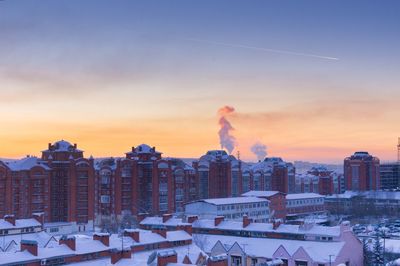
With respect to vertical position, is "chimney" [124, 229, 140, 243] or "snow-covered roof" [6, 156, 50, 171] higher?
"snow-covered roof" [6, 156, 50, 171]

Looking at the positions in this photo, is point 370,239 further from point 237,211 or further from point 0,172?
point 0,172

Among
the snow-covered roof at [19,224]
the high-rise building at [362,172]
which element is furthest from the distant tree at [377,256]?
the high-rise building at [362,172]

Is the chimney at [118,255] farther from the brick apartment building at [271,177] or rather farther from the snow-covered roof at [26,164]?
the brick apartment building at [271,177]

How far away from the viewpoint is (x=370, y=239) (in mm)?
28859

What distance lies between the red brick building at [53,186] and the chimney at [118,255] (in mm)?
19121

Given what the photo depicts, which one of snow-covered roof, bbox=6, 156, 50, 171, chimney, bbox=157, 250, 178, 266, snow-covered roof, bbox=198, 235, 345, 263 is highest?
snow-covered roof, bbox=6, 156, 50, 171

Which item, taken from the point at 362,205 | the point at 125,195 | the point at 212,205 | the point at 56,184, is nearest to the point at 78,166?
the point at 56,184

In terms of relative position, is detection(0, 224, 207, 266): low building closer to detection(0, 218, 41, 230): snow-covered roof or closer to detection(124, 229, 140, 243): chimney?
detection(124, 229, 140, 243): chimney

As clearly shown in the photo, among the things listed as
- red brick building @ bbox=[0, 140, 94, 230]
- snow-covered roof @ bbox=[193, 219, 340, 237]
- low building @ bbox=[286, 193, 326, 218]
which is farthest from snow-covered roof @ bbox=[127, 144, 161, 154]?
snow-covered roof @ bbox=[193, 219, 340, 237]

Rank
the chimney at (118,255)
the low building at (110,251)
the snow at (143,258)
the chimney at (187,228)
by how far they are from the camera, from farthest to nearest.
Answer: the chimney at (187,228) < the chimney at (118,255) < the snow at (143,258) < the low building at (110,251)

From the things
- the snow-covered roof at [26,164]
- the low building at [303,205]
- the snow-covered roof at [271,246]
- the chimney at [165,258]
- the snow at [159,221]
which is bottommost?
the low building at [303,205]

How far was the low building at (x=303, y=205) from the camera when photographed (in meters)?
48.0

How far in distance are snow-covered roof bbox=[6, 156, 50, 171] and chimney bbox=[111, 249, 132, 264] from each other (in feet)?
64.5

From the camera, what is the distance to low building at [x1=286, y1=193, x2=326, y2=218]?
1890 inches
